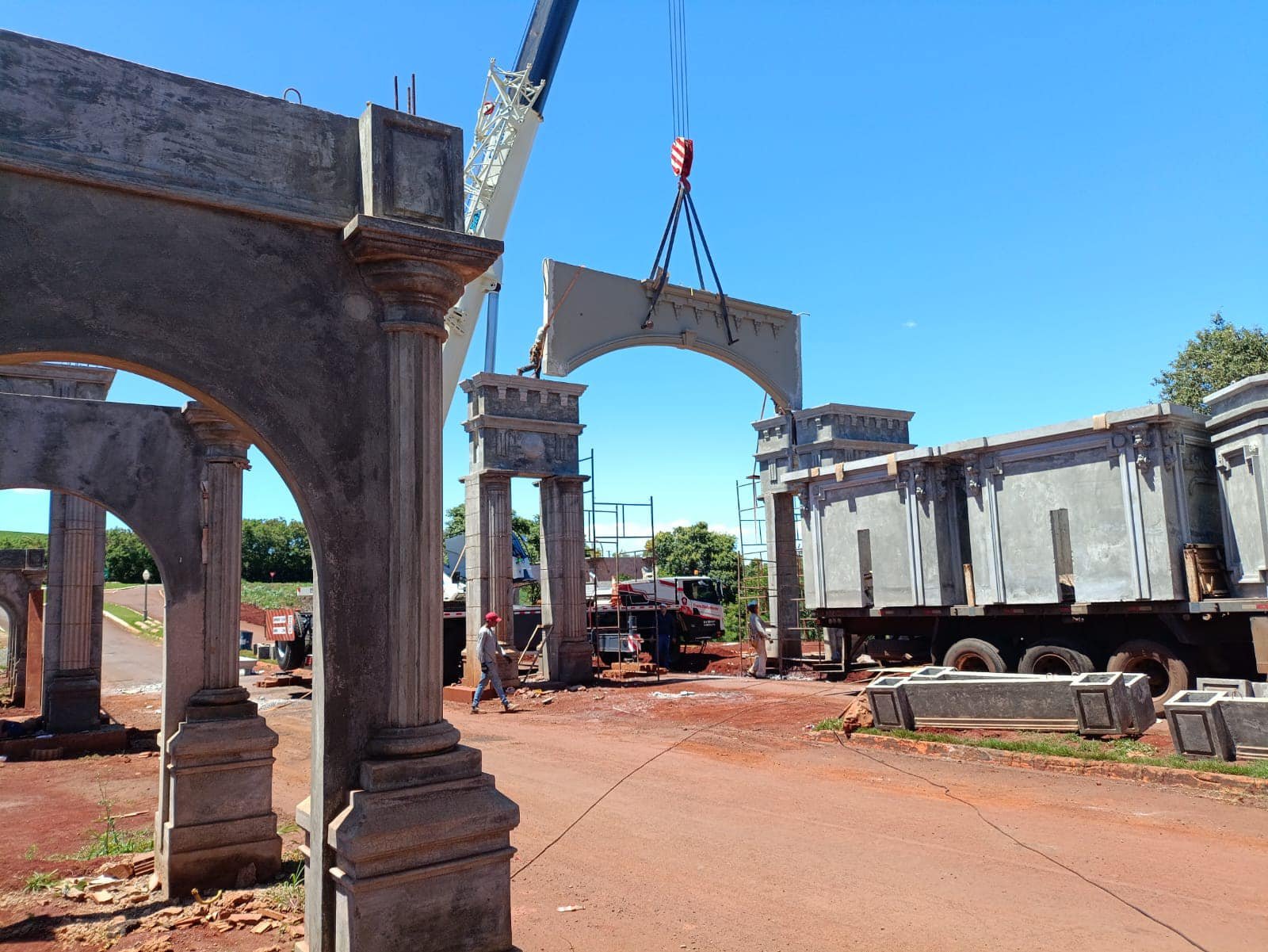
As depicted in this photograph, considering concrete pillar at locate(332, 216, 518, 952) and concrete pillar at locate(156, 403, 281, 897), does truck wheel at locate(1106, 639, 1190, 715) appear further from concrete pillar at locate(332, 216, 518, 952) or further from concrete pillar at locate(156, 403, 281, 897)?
concrete pillar at locate(156, 403, 281, 897)

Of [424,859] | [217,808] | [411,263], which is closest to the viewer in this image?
[424,859]

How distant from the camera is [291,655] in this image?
26609 mm

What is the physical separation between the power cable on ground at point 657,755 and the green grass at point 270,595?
5155cm

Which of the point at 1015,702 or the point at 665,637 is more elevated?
the point at 665,637

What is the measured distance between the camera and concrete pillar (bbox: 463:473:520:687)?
1772 cm

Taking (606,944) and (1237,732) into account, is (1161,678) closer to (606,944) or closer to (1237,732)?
(1237,732)

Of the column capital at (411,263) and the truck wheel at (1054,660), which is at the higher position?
the column capital at (411,263)

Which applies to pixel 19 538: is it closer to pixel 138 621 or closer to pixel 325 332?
pixel 138 621

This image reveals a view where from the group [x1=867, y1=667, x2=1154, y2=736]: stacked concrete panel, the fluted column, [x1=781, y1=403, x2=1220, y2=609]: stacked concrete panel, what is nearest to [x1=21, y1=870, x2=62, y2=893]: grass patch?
the fluted column

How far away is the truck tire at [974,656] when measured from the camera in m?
13.8

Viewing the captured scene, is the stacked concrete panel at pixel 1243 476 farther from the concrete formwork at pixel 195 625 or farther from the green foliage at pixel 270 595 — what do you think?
the green foliage at pixel 270 595

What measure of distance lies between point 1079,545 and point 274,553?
79691 millimetres

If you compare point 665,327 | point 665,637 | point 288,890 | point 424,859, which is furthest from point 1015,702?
point 665,637

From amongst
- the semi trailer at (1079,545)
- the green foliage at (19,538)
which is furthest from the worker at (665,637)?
the green foliage at (19,538)
